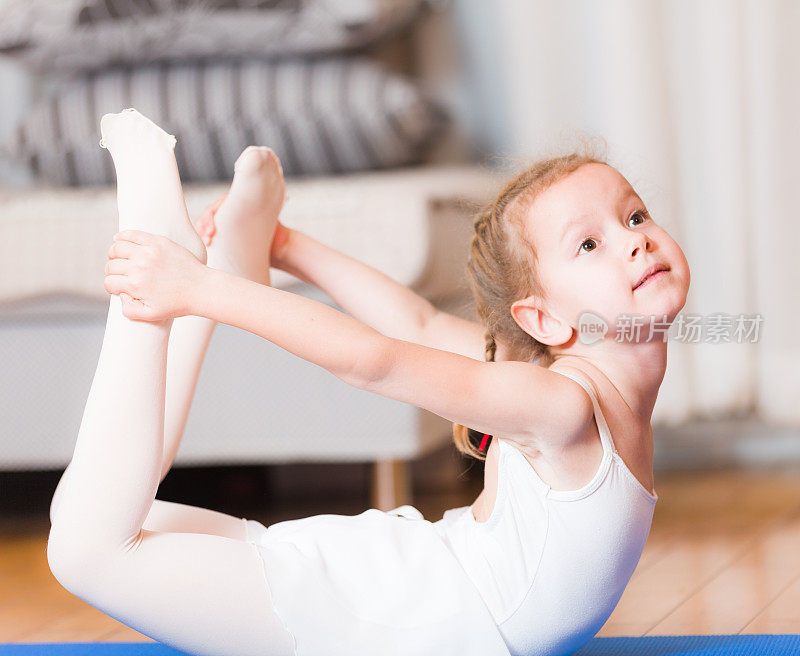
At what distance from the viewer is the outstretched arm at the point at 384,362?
2.39 ft

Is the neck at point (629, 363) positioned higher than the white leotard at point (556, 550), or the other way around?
the neck at point (629, 363)

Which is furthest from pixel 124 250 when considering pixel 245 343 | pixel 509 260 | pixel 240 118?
pixel 240 118

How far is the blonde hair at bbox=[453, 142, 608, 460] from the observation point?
854 mm

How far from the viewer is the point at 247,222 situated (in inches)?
38.0

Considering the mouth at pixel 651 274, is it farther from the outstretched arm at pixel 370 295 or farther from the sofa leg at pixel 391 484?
the sofa leg at pixel 391 484

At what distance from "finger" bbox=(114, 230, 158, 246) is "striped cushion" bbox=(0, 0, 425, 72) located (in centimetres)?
73

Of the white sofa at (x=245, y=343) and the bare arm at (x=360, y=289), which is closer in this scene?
the bare arm at (x=360, y=289)

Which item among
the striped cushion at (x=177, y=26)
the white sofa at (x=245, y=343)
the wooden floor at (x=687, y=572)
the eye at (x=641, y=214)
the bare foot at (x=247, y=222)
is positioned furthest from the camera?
the striped cushion at (x=177, y=26)

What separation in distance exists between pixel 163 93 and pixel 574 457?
3.09ft

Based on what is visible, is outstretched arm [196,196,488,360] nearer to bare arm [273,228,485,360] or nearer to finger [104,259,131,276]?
bare arm [273,228,485,360]

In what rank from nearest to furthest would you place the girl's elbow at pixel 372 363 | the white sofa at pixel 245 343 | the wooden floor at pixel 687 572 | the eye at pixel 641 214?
the girl's elbow at pixel 372 363 → the eye at pixel 641 214 → the wooden floor at pixel 687 572 → the white sofa at pixel 245 343

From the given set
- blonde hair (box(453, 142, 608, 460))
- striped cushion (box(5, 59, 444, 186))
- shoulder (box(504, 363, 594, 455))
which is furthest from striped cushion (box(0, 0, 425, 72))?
shoulder (box(504, 363, 594, 455))

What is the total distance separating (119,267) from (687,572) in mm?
795

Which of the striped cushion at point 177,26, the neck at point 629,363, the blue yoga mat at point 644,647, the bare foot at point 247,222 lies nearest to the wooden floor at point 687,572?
the blue yoga mat at point 644,647
